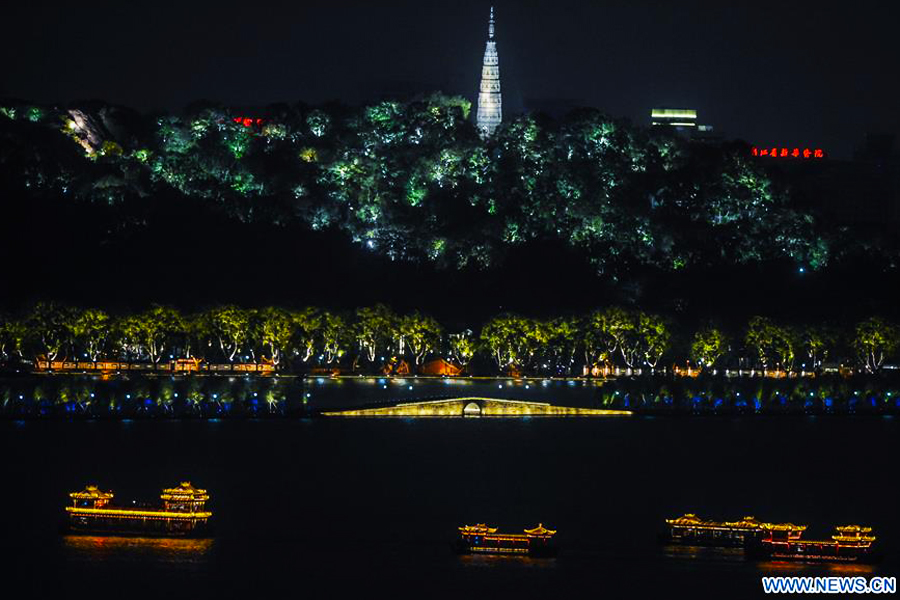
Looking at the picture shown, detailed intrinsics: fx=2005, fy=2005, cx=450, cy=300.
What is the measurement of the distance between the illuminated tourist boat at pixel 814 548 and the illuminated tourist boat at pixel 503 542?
16.7ft

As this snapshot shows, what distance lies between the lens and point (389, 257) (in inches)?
4131

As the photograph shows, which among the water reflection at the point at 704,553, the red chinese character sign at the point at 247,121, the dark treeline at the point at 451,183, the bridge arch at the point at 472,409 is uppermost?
the red chinese character sign at the point at 247,121

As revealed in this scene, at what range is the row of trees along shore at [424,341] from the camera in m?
88.9

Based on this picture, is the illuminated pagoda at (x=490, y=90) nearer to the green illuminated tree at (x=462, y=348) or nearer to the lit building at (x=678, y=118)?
the lit building at (x=678, y=118)

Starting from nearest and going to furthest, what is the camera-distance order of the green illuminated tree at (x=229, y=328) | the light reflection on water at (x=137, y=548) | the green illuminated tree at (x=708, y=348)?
the light reflection on water at (x=137, y=548)
the green illuminated tree at (x=229, y=328)
the green illuminated tree at (x=708, y=348)

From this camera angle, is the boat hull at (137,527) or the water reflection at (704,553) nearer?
the water reflection at (704,553)

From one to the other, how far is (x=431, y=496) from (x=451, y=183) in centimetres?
5012

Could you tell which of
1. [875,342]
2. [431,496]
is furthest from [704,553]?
[875,342]

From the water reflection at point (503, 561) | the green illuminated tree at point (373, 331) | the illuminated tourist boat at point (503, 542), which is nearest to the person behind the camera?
the water reflection at point (503, 561)

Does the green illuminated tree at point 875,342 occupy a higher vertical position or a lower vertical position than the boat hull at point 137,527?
higher

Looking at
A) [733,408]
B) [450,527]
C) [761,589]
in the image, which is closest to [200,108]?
[733,408]

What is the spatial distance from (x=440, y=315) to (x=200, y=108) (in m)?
27.1

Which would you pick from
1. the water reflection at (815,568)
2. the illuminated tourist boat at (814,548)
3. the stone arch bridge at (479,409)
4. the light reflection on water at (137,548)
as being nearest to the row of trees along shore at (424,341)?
the stone arch bridge at (479,409)

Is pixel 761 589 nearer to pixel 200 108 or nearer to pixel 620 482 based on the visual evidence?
pixel 620 482
